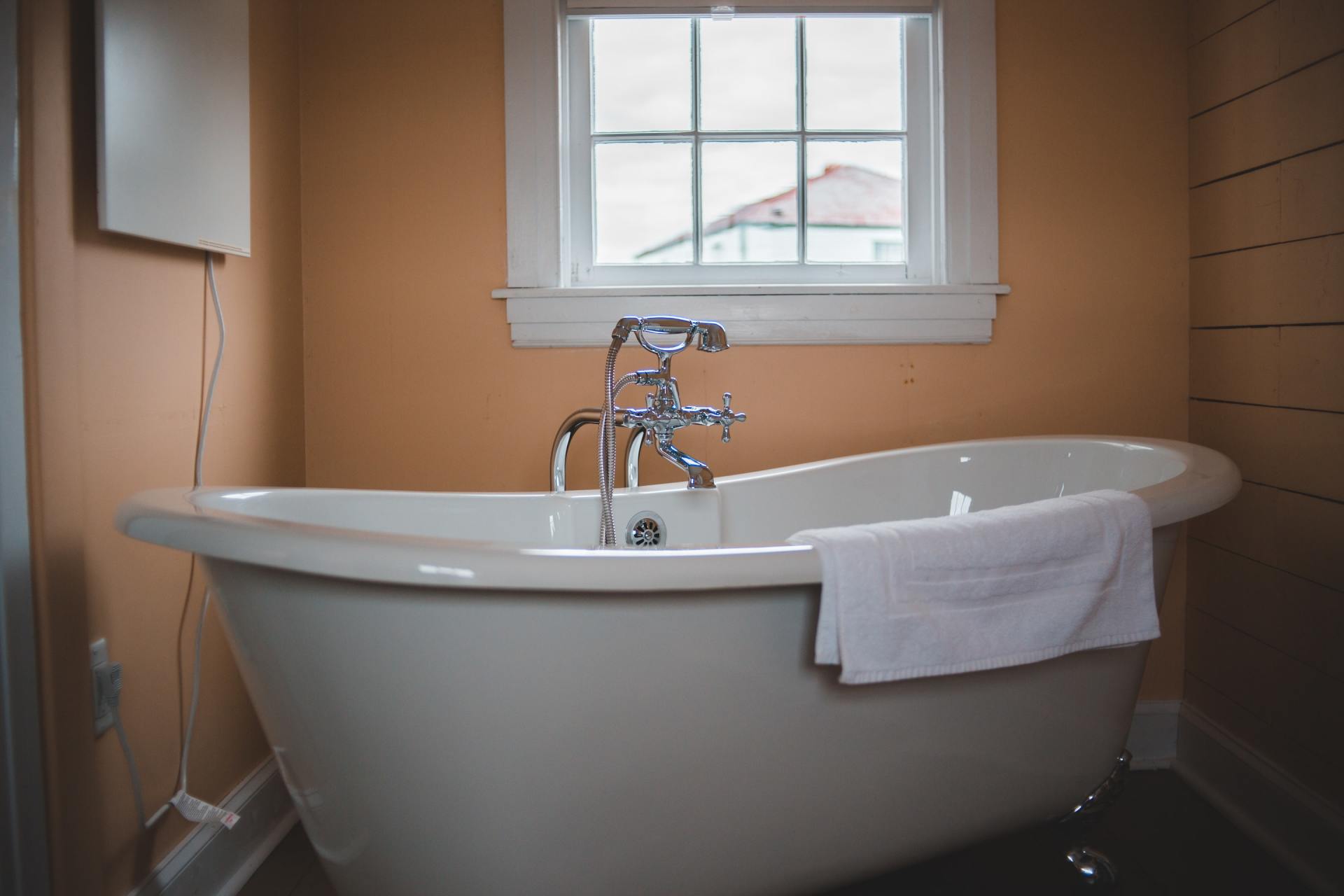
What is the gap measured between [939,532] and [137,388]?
3.80 feet

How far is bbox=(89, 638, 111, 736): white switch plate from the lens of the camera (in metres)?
1.25

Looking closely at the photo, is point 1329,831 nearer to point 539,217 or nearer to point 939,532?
point 939,532

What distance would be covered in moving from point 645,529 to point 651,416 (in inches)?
8.2

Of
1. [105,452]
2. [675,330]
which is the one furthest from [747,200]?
[105,452]

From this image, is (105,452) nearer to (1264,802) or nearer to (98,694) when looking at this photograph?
(98,694)

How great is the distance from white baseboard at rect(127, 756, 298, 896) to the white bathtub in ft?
1.22

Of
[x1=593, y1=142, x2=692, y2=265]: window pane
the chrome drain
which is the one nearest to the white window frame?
[x1=593, y1=142, x2=692, y2=265]: window pane

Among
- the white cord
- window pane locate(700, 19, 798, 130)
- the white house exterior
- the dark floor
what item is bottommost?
the dark floor

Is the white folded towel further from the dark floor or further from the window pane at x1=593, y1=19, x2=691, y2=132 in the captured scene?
the window pane at x1=593, y1=19, x2=691, y2=132

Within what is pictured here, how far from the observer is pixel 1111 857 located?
165cm

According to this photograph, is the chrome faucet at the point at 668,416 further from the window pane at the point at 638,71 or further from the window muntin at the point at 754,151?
the window pane at the point at 638,71

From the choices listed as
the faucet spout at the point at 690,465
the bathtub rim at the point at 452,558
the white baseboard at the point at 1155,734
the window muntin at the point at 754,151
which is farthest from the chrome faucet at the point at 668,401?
the white baseboard at the point at 1155,734

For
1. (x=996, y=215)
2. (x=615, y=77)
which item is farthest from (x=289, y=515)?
(x=996, y=215)

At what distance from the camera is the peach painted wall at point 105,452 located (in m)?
1.17
